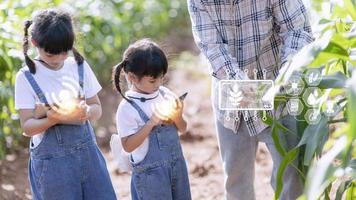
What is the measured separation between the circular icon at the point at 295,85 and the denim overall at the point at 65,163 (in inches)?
33.9

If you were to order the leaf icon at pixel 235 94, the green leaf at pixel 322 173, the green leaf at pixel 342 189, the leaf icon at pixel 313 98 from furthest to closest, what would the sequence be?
1. the leaf icon at pixel 313 98
2. the leaf icon at pixel 235 94
3. the green leaf at pixel 342 189
4. the green leaf at pixel 322 173

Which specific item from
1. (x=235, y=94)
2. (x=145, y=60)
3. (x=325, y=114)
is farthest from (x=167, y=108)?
(x=325, y=114)

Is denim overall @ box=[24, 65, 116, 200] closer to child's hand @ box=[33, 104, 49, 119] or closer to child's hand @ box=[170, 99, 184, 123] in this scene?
child's hand @ box=[33, 104, 49, 119]

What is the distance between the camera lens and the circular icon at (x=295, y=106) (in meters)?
3.54

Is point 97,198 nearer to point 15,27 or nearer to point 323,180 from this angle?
point 323,180

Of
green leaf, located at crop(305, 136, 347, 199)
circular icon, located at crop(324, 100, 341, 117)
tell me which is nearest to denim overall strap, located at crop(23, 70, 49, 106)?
circular icon, located at crop(324, 100, 341, 117)

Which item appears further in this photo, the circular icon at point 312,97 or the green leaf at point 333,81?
the circular icon at point 312,97

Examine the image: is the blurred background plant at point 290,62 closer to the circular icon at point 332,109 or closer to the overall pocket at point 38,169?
the circular icon at point 332,109

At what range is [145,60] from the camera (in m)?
3.54

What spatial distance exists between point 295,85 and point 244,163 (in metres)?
0.64

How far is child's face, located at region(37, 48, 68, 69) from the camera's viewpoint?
3509 mm

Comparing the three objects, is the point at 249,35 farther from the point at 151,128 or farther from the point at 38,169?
the point at 38,169

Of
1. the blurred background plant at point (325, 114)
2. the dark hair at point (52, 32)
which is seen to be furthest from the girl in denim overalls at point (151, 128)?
the blurred background plant at point (325, 114)

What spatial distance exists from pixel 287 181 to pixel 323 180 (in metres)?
1.15
